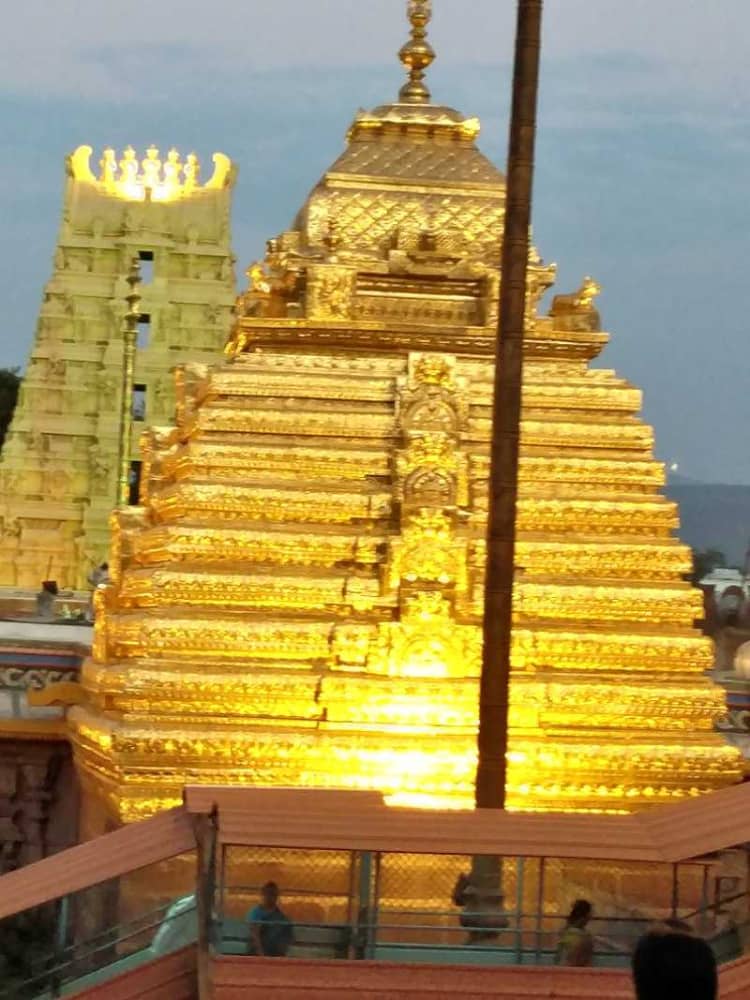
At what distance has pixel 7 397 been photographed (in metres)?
51.5

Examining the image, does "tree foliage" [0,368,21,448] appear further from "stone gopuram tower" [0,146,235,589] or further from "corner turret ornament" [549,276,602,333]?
"corner turret ornament" [549,276,602,333]

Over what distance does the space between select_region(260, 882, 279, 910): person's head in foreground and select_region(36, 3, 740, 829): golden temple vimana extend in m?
4.10

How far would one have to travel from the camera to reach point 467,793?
552 inches

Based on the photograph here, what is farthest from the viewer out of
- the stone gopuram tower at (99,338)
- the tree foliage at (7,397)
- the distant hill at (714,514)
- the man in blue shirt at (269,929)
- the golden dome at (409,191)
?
the distant hill at (714,514)

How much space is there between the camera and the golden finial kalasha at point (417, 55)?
17016 mm

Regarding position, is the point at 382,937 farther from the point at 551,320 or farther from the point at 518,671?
the point at 551,320

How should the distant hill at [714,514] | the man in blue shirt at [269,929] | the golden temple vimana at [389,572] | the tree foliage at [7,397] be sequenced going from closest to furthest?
the man in blue shirt at [269,929], the golden temple vimana at [389,572], the tree foliage at [7,397], the distant hill at [714,514]

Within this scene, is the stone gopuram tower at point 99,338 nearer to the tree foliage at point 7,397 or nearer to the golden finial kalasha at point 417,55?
the tree foliage at point 7,397

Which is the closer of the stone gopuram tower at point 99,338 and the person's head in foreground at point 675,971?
the person's head in foreground at point 675,971

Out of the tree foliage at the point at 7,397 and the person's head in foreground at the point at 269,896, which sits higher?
the tree foliage at the point at 7,397

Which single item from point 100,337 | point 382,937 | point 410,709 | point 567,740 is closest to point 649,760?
point 567,740

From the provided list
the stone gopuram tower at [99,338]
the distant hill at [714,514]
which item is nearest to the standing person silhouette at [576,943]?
→ the stone gopuram tower at [99,338]

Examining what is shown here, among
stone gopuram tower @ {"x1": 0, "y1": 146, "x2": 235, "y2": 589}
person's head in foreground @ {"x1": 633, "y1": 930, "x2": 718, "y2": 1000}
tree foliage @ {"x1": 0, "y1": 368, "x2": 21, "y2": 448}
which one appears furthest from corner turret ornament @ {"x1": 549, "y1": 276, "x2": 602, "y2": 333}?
tree foliage @ {"x1": 0, "y1": 368, "x2": 21, "y2": 448}

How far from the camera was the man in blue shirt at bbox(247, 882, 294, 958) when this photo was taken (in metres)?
9.55
